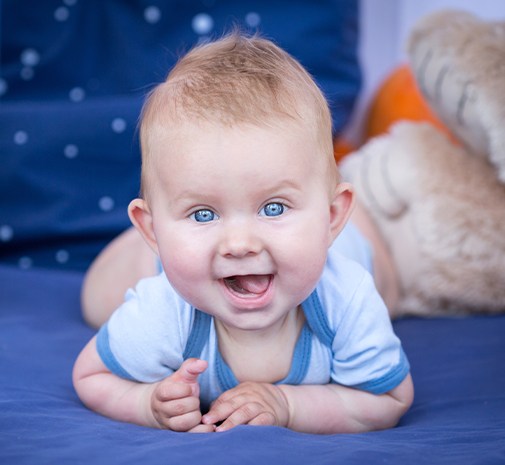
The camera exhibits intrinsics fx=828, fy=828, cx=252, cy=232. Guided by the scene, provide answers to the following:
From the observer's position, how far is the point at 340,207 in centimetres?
93

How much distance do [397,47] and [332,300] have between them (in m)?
1.74

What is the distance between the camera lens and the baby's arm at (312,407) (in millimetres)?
888

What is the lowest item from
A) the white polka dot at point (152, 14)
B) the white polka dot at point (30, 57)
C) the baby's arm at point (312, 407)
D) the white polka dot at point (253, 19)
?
the baby's arm at point (312, 407)

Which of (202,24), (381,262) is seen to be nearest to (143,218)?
(381,262)

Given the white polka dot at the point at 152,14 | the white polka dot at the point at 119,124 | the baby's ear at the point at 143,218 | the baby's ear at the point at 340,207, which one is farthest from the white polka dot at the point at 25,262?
the baby's ear at the point at 340,207

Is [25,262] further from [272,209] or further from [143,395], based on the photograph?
[272,209]

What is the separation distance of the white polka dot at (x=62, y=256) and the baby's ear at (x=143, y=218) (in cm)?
111

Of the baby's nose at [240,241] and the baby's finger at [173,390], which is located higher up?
the baby's nose at [240,241]

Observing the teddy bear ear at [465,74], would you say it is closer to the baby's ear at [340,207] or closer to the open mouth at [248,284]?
the baby's ear at [340,207]

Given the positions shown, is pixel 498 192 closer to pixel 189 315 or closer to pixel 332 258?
pixel 332 258

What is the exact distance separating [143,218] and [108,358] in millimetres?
177

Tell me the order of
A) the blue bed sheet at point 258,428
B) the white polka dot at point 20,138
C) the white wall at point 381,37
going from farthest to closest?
1. the white wall at point 381,37
2. the white polka dot at point 20,138
3. the blue bed sheet at point 258,428

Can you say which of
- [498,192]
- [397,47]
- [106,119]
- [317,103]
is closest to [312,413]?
[317,103]

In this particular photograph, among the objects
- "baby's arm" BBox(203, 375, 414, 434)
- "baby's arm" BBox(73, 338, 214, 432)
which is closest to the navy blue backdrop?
"baby's arm" BBox(73, 338, 214, 432)
